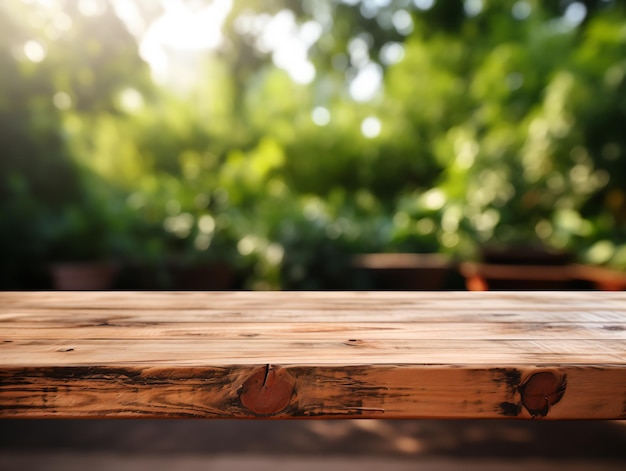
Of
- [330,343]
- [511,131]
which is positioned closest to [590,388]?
[330,343]

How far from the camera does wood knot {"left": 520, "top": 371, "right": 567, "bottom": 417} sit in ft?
1.93

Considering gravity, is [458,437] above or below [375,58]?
below

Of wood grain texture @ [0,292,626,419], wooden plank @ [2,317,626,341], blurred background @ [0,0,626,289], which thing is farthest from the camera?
blurred background @ [0,0,626,289]

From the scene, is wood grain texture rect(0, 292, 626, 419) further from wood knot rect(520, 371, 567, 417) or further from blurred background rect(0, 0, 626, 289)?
blurred background rect(0, 0, 626, 289)

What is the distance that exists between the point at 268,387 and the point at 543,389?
338mm

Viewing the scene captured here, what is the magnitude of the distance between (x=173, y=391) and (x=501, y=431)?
155cm

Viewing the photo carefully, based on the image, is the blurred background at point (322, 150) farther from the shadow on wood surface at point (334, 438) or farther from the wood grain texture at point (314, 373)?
the wood grain texture at point (314, 373)

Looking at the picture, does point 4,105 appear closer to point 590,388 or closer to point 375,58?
point 375,58

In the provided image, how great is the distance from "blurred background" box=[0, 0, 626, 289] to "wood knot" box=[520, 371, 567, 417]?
2.25 m

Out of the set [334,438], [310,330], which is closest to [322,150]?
[334,438]

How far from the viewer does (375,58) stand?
628cm

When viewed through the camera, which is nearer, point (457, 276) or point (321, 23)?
point (457, 276)

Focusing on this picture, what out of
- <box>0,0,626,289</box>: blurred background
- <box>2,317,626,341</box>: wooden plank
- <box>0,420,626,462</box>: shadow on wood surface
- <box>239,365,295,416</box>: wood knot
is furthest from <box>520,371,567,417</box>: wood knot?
<box>0,0,626,289</box>: blurred background

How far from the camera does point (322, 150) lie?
584 cm
